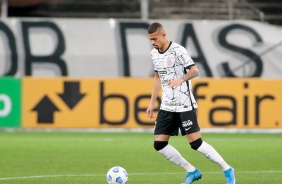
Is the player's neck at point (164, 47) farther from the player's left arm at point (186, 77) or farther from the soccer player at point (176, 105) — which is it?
the player's left arm at point (186, 77)

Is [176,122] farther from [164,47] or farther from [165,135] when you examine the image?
[164,47]

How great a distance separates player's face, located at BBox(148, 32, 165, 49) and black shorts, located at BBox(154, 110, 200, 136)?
0.85 meters

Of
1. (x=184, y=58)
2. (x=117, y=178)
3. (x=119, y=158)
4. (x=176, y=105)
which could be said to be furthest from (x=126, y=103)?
(x=117, y=178)

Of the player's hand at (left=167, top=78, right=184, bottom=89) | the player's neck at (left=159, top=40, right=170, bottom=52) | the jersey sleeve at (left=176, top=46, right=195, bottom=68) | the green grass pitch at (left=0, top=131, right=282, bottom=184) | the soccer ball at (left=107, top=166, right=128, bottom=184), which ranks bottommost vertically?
the green grass pitch at (left=0, top=131, right=282, bottom=184)

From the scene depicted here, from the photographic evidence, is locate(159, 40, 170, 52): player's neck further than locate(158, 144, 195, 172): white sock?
No

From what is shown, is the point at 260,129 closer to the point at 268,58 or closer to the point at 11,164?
the point at 268,58

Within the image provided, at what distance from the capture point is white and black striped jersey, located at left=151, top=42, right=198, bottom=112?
1091cm

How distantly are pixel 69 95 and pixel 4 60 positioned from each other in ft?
11.4

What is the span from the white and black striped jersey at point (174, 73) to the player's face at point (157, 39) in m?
0.14

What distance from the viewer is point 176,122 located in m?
11.1

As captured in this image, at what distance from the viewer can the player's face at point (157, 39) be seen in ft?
35.3

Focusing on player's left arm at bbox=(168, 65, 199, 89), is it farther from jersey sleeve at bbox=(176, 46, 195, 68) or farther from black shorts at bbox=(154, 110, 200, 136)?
black shorts at bbox=(154, 110, 200, 136)

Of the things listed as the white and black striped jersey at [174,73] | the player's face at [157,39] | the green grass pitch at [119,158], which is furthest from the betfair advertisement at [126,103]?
the player's face at [157,39]

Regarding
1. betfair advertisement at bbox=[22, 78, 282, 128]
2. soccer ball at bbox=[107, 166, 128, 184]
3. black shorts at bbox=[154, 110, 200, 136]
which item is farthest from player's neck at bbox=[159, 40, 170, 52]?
betfair advertisement at bbox=[22, 78, 282, 128]
